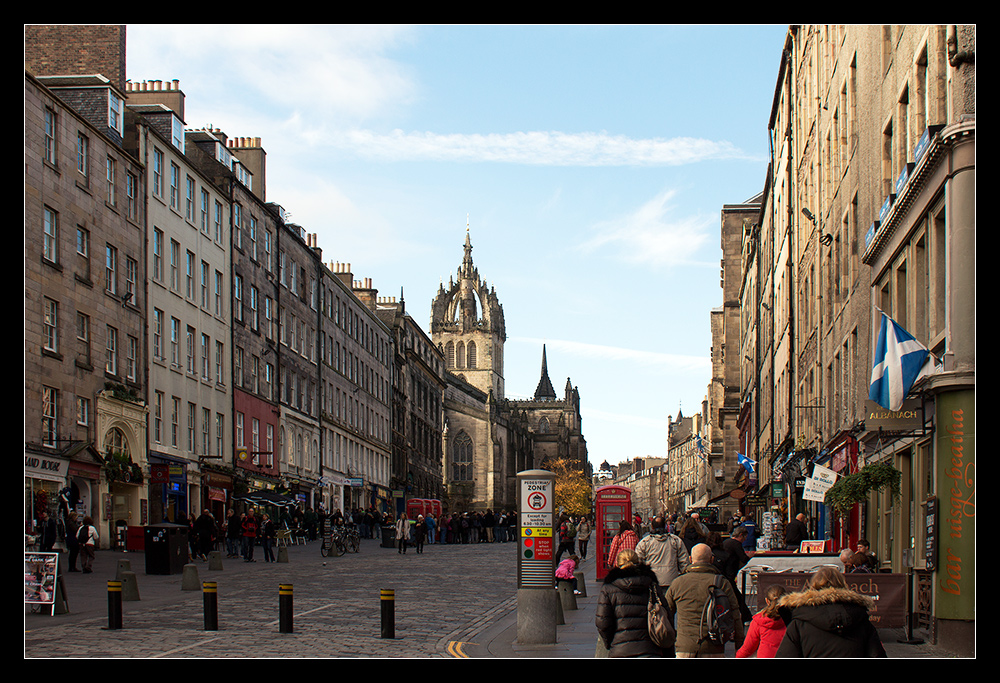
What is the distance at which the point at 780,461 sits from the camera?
41719 millimetres

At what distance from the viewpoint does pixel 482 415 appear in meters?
123

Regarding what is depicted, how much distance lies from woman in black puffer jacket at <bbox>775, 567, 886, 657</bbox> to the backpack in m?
2.69

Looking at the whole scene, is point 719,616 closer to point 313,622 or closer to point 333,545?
point 313,622

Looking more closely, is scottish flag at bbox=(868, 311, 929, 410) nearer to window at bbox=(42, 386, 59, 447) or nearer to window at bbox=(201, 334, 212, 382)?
window at bbox=(42, 386, 59, 447)

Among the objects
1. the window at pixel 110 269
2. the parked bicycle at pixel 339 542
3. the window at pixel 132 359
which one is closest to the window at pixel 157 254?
the window at pixel 132 359

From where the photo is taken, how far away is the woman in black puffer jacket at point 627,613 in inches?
350

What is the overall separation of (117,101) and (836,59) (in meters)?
22.2

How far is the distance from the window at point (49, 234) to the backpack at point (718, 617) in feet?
86.0

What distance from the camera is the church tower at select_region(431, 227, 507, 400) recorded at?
167500 mm

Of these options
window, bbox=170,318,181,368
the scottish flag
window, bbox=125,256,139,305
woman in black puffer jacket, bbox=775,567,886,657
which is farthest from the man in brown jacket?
window, bbox=170,318,181,368

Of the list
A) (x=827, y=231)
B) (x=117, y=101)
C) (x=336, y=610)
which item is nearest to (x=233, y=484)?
(x=117, y=101)

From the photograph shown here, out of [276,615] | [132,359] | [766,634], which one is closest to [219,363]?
[132,359]

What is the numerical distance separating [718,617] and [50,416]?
85.4 feet

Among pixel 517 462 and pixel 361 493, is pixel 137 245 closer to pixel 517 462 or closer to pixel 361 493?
pixel 361 493
